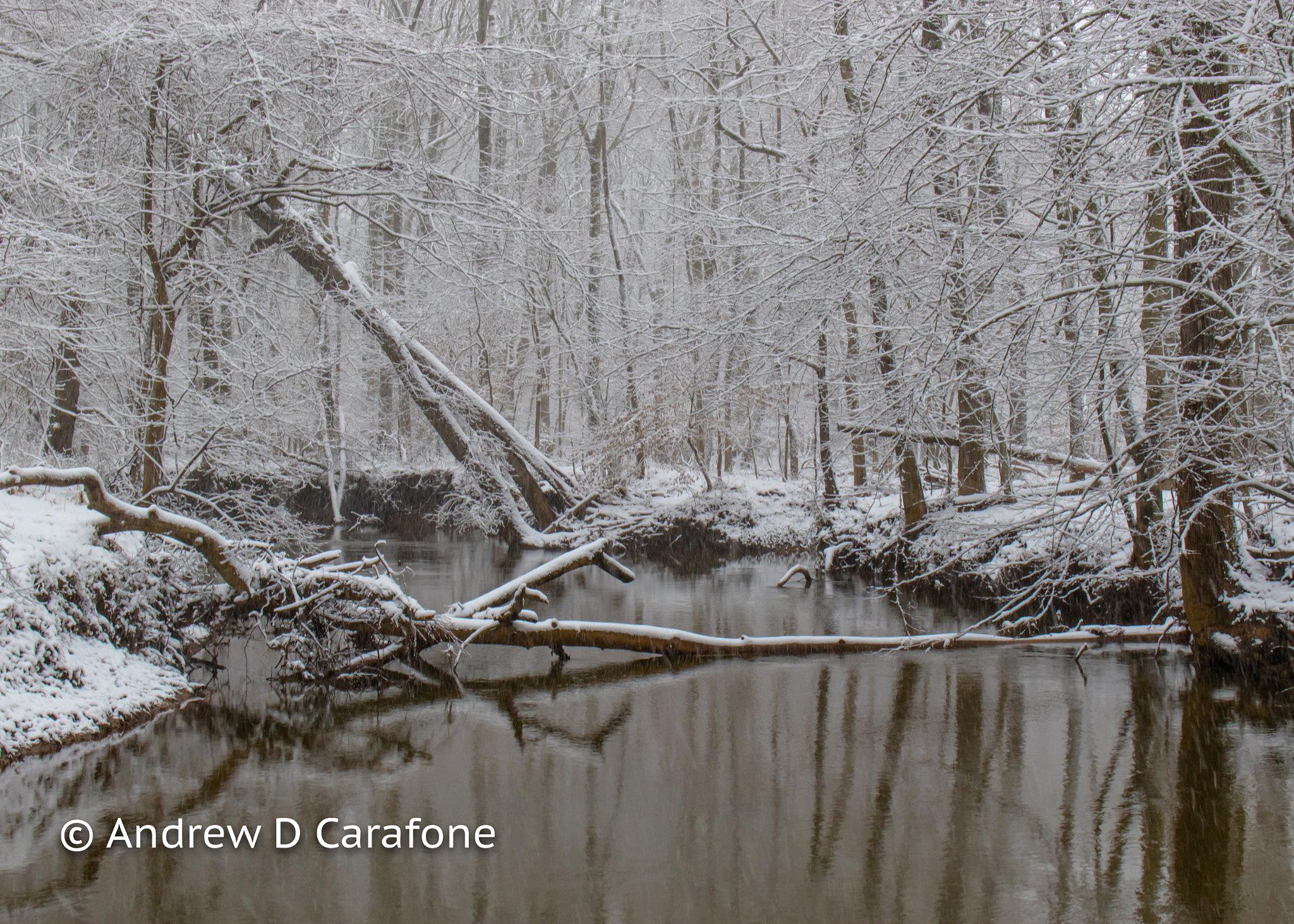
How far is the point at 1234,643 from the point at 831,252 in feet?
17.4

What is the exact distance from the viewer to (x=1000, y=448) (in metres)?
11.6

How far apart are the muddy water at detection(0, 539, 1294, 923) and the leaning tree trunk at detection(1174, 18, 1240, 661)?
91cm

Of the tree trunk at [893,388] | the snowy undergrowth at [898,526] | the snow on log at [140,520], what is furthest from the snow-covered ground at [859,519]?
the snow on log at [140,520]

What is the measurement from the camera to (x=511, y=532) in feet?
65.5

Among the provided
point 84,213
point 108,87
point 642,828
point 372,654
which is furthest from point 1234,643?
point 108,87

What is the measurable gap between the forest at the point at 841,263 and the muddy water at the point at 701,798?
150 cm

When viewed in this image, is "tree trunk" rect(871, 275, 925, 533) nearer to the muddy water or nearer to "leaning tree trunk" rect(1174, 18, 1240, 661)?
"leaning tree trunk" rect(1174, 18, 1240, 661)

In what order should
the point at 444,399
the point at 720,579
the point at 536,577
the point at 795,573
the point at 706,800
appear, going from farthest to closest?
the point at 444,399 → the point at 720,579 → the point at 795,573 → the point at 536,577 → the point at 706,800

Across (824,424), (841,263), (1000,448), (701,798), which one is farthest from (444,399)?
(701,798)

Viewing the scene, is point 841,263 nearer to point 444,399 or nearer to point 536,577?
point 536,577

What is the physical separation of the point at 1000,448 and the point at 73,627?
9492 millimetres

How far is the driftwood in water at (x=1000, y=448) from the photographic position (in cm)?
945

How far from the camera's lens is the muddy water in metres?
5.03

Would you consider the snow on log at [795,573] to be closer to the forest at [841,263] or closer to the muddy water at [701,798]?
the forest at [841,263]
